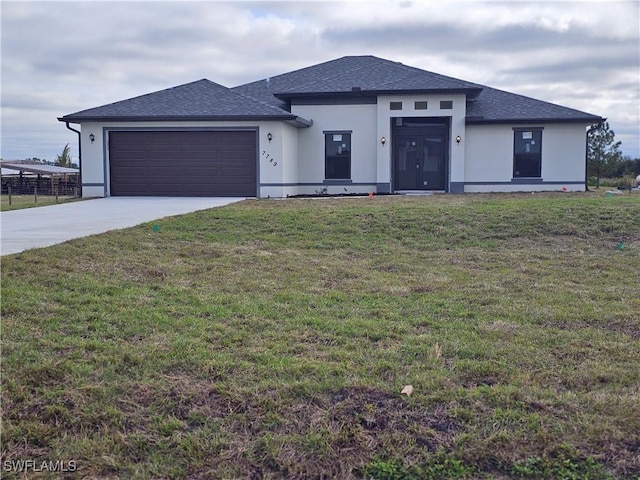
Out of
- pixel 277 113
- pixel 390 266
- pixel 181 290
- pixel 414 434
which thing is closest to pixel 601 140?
pixel 277 113

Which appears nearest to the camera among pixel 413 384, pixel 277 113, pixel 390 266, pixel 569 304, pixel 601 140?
pixel 413 384

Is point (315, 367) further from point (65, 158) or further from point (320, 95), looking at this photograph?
point (65, 158)

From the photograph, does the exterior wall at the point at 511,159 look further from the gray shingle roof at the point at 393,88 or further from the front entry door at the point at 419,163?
the front entry door at the point at 419,163

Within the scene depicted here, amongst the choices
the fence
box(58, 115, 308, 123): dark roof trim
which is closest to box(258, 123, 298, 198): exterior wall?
box(58, 115, 308, 123): dark roof trim

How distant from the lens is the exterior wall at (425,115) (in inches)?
835

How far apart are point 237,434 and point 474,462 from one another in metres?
1.32

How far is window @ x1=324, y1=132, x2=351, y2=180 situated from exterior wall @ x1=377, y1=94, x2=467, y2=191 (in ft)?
3.63

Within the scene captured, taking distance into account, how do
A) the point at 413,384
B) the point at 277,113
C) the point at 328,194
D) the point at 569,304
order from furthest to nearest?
the point at 328,194, the point at 277,113, the point at 569,304, the point at 413,384

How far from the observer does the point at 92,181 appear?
781 inches

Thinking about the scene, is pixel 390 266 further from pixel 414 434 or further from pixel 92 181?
pixel 92 181

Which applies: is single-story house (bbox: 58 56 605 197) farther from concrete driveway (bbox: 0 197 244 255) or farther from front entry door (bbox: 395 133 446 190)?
concrete driveway (bbox: 0 197 244 255)

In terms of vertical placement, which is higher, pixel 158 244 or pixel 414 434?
pixel 158 244

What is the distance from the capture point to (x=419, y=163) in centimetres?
2248

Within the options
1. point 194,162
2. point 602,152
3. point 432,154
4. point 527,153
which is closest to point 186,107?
point 194,162
